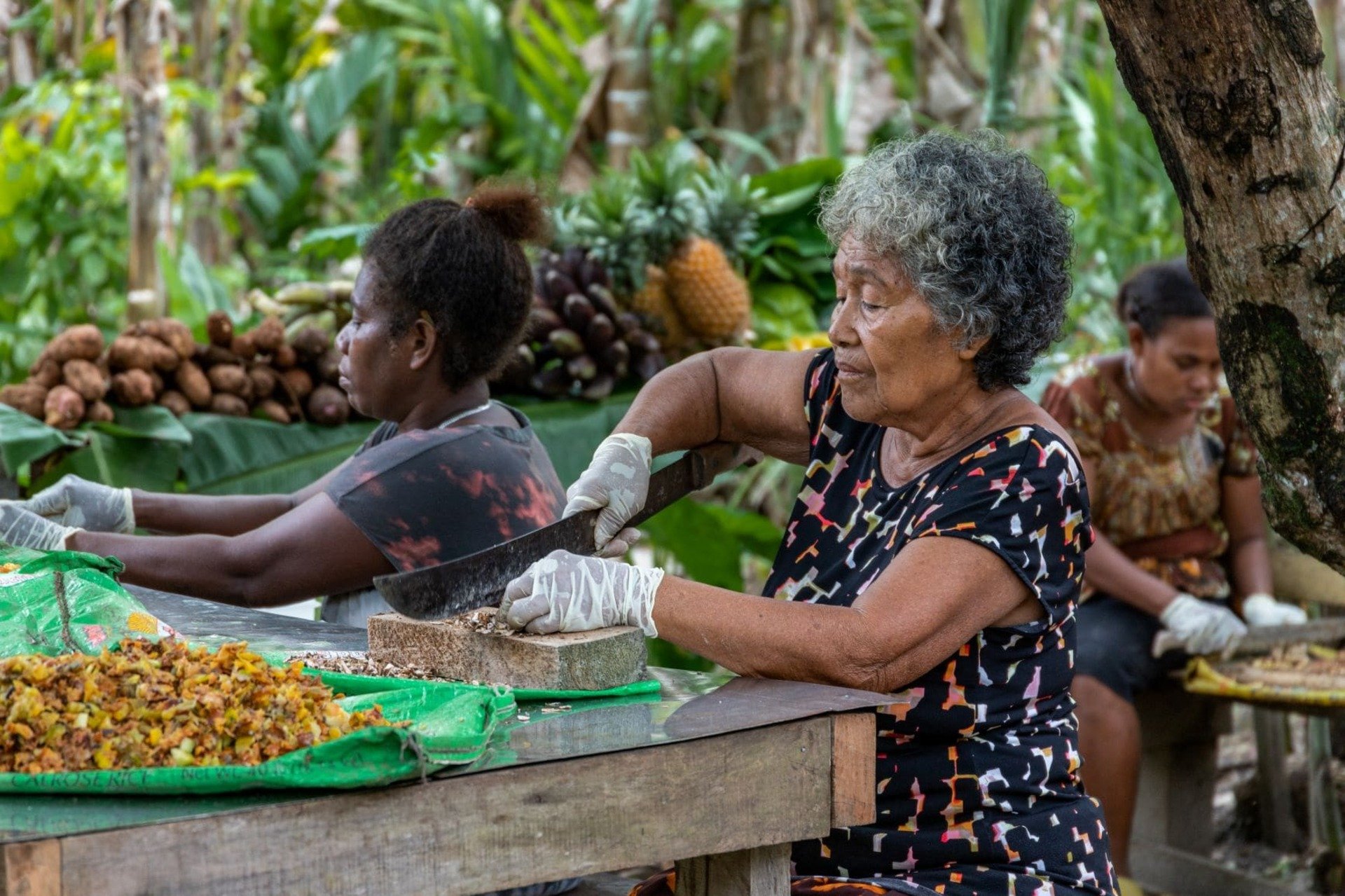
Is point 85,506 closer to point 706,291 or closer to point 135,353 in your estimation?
point 135,353

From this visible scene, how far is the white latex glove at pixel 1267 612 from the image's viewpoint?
4098 millimetres

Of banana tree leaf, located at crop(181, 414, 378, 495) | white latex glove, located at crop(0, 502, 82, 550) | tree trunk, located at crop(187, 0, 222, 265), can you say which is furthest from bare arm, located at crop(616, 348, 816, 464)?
tree trunk, located at crop(187, 0, 222, 265)

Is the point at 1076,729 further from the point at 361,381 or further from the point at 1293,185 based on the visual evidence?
the point at 361,381

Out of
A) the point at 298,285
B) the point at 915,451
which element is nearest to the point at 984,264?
the point at 915,451

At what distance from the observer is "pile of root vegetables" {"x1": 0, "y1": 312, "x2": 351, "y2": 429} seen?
372 cm

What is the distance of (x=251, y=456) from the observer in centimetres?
399

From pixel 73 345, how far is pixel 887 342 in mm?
2489

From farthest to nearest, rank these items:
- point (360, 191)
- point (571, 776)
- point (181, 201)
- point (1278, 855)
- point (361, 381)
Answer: point (360, 191) → point (181, 201) → point (1278, 855) → point (361, 381) → point (571, 776)

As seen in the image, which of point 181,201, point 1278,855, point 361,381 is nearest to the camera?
point 361,381

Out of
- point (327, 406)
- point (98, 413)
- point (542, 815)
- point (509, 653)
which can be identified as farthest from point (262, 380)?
point (542, 815)

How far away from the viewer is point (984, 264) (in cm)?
210

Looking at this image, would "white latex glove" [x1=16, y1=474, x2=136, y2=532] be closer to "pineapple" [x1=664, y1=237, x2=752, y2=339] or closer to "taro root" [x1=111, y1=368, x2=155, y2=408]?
"taro root" [x1=111, y1=368, x2=155, y2=408]

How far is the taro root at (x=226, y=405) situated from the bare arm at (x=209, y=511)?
0.84 meters

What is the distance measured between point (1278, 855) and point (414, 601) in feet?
12.1
